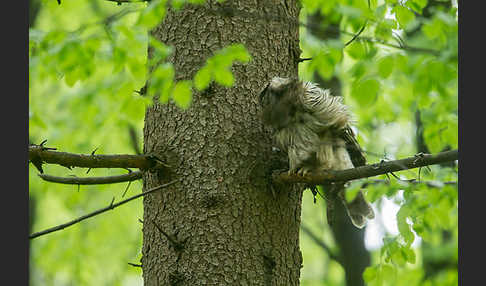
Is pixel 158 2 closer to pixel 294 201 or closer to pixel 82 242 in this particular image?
pixel 294 201

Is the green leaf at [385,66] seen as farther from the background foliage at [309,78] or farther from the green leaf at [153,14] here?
the green leaf at [153,14]

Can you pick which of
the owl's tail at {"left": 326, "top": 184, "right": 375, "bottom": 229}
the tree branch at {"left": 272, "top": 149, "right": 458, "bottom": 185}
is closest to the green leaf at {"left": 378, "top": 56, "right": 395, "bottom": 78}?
the owl's tail at {"left": 326, "top": 184, "right": 375, "bottom": 229}

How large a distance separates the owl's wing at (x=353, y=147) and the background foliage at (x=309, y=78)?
0.17 meters

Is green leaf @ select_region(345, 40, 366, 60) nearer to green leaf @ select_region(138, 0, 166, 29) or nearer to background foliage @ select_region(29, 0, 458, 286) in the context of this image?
background foliage @ select_region(29, 0, 458, 286)

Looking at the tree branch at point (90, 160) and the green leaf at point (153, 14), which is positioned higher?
the green leaf at point (153, 14)

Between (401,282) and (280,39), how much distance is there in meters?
6.40

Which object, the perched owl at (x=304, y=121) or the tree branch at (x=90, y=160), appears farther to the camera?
the perched owl at (x=304, y=121)

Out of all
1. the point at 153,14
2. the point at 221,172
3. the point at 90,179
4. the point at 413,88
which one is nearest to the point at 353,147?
the point at 221,172

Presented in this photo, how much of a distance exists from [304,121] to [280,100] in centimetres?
25

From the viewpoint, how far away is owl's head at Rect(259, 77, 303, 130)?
320cm

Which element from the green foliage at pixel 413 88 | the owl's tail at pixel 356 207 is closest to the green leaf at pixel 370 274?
the green foliage at pixel 413 88

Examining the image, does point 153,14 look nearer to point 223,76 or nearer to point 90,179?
point 223,76

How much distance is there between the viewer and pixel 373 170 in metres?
2.86

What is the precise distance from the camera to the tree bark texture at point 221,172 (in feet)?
10.2
